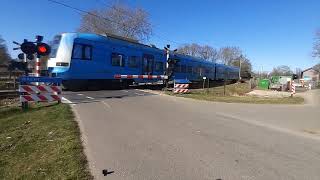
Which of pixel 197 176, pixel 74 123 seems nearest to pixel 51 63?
pixel 74 123

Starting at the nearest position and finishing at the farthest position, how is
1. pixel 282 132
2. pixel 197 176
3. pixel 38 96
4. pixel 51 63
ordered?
pixel 197 176 < pixel 282 132 < pixel 38 96 < pixel 51 63

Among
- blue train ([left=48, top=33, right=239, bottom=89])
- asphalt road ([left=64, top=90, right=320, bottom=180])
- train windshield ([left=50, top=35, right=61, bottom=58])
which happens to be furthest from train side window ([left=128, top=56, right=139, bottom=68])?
asphalt road ([left=64, top=90, right=320, bottom=180])

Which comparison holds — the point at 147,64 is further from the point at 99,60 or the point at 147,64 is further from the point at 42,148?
the point at 42,148

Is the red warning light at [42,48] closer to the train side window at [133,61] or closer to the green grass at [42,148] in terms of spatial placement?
the green grass at [42,148]

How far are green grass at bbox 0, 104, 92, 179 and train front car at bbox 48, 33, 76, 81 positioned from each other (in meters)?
9.43

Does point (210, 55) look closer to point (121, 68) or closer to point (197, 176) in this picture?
point (121, 68)

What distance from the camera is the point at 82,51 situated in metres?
22.0

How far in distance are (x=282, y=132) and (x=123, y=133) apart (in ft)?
15.9

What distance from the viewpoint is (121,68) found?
25766mm

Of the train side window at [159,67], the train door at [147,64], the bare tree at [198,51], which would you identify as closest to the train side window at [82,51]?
the train door at [147,64]

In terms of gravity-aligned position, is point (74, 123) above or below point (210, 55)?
below

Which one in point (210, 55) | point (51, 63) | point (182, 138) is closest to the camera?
point (182, 138)

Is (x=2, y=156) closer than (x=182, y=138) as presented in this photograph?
Yes

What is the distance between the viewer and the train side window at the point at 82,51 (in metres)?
21.5
